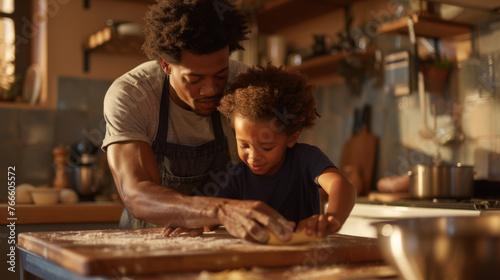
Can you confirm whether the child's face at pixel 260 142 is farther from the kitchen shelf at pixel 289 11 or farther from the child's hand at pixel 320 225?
the kitchen shelf at pixel 289 11

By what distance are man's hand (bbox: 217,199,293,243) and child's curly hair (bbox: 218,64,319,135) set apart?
0.83ft

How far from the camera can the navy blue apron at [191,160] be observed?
140 cm

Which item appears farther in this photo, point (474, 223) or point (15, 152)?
point (15, 152)

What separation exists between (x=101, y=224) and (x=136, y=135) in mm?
1075

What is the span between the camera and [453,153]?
230cm

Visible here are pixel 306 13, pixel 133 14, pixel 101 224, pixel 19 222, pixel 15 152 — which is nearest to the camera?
pixel 19 222

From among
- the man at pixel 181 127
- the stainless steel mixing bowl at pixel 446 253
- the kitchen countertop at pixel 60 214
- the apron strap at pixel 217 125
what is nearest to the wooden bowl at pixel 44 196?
the kitchen countertop at pixel 60 214

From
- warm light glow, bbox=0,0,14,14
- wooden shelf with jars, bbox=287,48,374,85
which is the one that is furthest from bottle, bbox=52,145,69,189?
wooden shelf with jars, bbox=287,48,374,85

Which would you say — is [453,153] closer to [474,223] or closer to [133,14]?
[474,223]

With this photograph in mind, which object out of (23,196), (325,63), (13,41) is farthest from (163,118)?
(13,41)

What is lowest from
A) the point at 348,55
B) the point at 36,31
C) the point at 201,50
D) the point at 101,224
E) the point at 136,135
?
the point at 101,224

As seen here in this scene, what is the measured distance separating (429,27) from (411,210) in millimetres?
865

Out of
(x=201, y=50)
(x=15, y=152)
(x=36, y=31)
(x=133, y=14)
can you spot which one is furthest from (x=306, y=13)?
(x=201, y=50)

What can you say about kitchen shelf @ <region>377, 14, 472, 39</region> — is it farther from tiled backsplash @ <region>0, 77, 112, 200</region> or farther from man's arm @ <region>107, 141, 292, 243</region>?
tiled backsplash @ <region>0, 77, 112, 200</region>
